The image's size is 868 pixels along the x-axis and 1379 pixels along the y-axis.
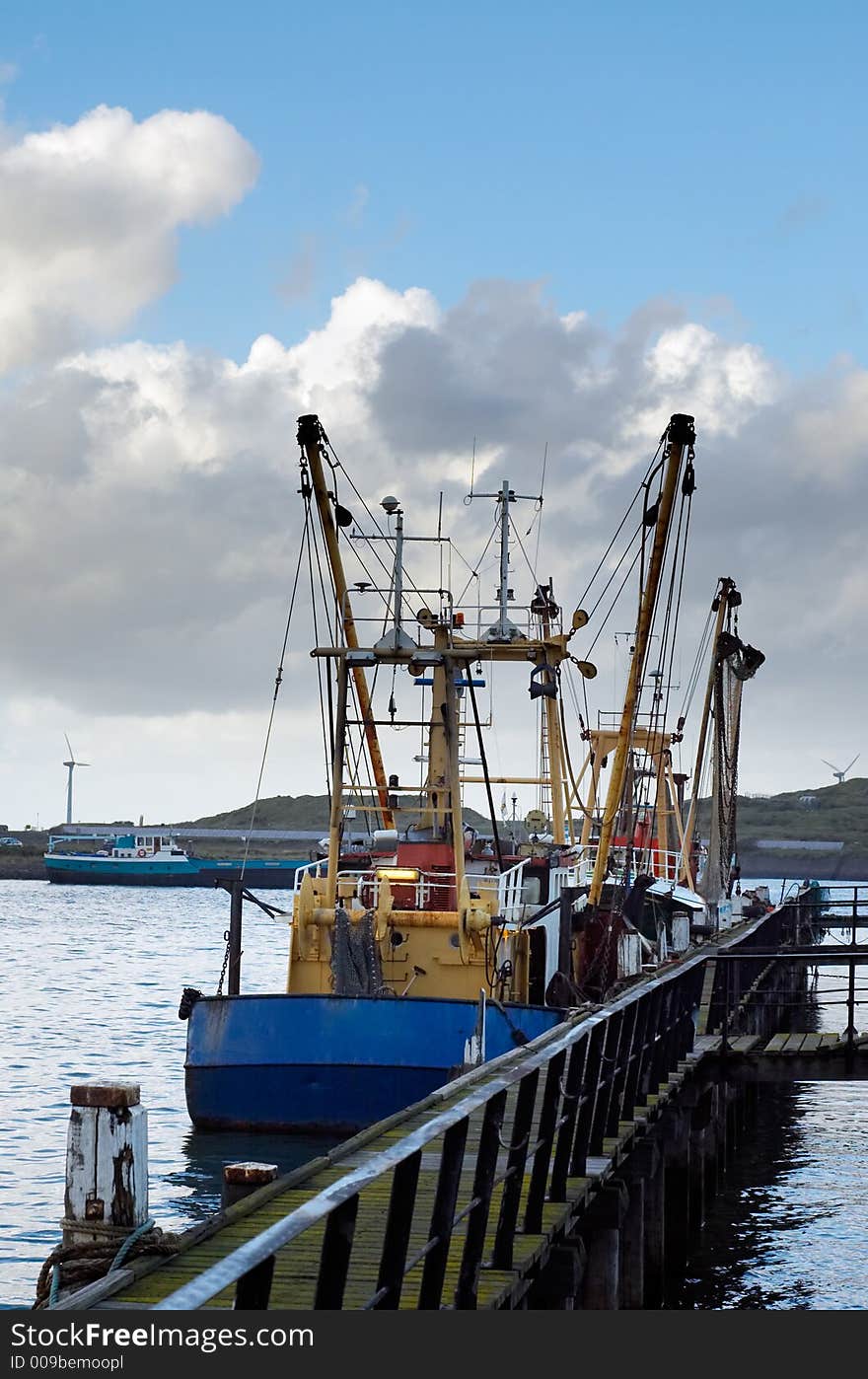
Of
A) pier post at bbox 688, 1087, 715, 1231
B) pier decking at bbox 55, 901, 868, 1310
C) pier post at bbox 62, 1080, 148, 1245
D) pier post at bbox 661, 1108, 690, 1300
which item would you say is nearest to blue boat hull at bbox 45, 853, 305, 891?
Answer: pier post at bbox 688, 1087, 715, 1231

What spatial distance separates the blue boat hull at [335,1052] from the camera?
25.1 meters

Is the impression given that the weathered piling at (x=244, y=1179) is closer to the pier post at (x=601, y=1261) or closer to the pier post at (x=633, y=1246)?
the pier post at (x=601, y=1261)

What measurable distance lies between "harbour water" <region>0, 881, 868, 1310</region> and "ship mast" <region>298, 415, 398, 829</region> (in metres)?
7.76

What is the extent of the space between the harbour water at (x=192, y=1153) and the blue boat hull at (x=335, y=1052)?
661 millimetres

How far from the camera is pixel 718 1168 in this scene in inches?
1128

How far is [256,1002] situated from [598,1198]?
10.6 metres

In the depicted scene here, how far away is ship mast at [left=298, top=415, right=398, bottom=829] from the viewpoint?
32.6 metres

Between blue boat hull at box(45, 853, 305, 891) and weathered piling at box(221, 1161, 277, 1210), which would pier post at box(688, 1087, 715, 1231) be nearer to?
weathered piling at box(221, 1161, 277, 1210)

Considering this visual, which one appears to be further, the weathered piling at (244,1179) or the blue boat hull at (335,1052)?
the blue boat hull at (335,1052)

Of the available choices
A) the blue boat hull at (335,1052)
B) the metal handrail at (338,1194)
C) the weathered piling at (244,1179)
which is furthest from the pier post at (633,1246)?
the blue boat hull at (335,1052)

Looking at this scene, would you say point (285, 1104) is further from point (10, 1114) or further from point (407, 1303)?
point (407, 1303)

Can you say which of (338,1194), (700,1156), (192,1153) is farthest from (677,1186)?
(338,1194)
